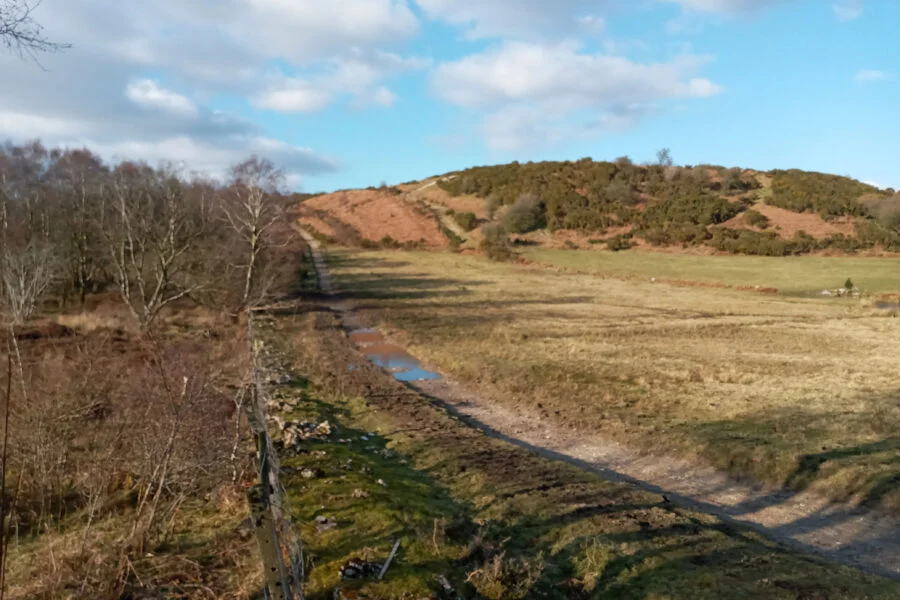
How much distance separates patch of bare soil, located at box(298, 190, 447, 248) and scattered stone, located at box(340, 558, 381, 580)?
7539 cm

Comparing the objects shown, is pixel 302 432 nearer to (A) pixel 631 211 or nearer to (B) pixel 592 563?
(B) pixel 592 563

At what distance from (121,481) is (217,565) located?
10.0ft

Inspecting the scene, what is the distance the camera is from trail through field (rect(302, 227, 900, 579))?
8.75m

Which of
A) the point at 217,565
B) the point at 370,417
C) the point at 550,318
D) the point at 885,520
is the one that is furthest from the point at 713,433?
the point at 550,318

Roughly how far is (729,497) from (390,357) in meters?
14.8

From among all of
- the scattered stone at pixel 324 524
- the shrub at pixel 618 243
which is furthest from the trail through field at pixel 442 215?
the scattered stone at pixel 324 524

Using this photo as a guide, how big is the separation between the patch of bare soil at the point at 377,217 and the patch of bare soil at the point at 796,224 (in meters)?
38.8

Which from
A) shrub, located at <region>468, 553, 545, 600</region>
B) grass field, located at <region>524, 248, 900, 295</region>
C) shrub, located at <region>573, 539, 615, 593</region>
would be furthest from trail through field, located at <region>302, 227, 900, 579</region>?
grass field, located at <region>524, 248, 900, 295</region>

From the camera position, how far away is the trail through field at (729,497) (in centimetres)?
875

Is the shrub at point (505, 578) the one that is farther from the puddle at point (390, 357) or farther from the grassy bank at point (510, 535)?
the puddle at point (390, 357)

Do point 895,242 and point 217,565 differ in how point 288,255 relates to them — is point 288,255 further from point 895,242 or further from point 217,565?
point 895,242

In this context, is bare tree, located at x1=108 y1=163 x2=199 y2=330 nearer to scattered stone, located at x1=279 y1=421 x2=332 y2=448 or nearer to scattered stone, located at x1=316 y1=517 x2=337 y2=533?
scattered stone, located at x1=279 y1=421 x2=332 y2=448

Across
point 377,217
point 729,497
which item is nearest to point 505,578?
point 729,497

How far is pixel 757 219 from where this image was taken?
Answer: 74.4 m
